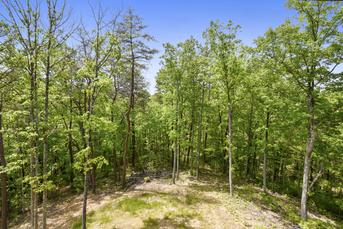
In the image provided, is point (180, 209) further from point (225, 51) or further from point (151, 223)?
point (225, 51)

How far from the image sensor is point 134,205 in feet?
45.8

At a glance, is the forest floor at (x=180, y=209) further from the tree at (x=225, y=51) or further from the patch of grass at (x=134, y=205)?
the tree at (x=225, y=51)

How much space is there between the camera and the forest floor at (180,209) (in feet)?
39.1

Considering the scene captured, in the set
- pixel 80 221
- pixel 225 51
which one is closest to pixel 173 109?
pixel 225 51

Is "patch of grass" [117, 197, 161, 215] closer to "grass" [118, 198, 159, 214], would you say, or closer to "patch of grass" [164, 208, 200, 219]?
"grass" [118, 198, 159, 214]

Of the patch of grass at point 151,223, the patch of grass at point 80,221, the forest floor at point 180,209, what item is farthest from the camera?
the patch of grass at point 80,221

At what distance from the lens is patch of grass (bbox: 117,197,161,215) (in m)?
13.5

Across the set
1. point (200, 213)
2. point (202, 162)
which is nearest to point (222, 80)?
point (200, 213)

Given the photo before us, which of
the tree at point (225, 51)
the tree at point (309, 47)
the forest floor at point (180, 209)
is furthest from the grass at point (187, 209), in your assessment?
the tree at point (225, 51)

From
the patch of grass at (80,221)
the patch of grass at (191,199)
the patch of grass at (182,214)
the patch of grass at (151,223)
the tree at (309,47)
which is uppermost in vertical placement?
the tree at (309,47)

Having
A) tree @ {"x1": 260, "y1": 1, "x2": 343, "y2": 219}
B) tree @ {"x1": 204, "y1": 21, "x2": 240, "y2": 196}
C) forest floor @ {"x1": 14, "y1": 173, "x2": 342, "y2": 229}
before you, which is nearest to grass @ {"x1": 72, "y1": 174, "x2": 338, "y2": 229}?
forest floor @ {"x1": 14, "y1": 173, "x2": 342, "y2": 229}

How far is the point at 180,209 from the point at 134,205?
293 cm

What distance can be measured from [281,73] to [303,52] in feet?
6.09

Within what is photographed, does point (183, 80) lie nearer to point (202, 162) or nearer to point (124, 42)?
point (124, 42)
